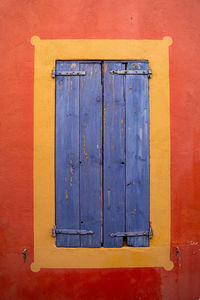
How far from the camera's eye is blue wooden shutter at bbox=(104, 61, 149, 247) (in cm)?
236

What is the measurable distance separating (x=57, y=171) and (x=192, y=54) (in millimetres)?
1953

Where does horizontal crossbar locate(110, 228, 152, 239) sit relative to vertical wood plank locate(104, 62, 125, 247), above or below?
below

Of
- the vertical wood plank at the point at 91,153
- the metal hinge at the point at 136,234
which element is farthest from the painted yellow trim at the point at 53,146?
the vertical wood plank at the point at 91,153

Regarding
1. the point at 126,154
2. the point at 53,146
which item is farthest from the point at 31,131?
the point at 126,154

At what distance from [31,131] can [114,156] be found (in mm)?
941

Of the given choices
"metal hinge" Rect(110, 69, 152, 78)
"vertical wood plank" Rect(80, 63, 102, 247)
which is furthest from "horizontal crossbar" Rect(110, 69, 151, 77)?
"vertical wood plank" Rect(80, 63, 102, 247)

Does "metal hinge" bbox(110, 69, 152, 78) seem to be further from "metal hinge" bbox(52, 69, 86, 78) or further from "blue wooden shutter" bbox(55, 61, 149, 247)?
"metal hinge" bbox(52, 69, 86, 78)

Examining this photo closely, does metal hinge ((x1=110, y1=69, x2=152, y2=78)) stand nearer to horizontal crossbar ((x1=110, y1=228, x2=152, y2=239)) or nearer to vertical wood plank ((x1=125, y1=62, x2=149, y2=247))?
vertical wood plank ((x1=125, y1=62, x2=149, y2=247))

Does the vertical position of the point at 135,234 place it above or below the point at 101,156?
below

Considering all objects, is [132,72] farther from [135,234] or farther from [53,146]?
[135,234]

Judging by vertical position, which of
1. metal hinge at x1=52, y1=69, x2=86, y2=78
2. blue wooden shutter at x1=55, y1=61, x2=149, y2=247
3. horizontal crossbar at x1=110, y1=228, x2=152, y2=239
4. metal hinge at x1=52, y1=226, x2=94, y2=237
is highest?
metal hinge at x1=52, y1=69, x2=86, y2=78

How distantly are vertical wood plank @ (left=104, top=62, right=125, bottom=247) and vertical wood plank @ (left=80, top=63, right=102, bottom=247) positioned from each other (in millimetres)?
76

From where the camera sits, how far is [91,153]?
2369mm

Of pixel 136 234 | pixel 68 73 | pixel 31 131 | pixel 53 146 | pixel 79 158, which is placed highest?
pixel 68 73
